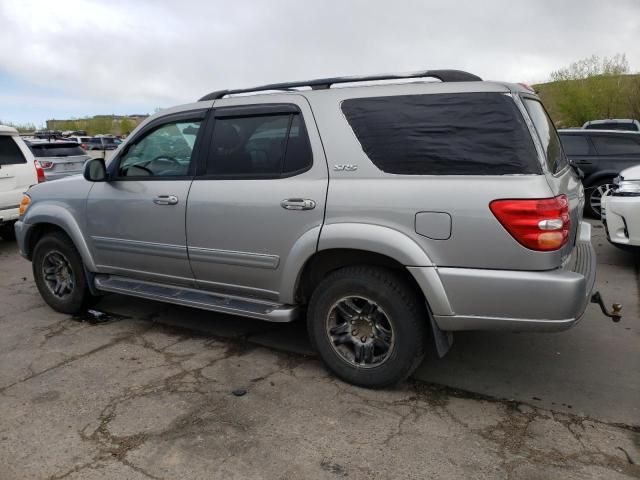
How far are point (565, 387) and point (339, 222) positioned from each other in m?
1.81

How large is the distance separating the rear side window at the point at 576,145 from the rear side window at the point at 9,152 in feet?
30.5

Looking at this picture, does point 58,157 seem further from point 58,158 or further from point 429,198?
point 429,198

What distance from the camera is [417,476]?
2.63 m

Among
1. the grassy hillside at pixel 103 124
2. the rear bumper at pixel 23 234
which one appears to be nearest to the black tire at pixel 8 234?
Result: the rear bumper at pixel 23 234

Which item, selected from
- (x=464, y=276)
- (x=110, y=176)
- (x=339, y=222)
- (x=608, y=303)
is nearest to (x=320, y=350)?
(x=339, y=222)

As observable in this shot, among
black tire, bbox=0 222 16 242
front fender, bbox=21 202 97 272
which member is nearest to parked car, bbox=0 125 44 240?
black tire, bbox=0 222 16 242

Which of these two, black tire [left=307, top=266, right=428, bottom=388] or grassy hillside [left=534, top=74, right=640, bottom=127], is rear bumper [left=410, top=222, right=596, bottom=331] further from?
grassy hillside [left=534, top=74, right=640, bottom=127]

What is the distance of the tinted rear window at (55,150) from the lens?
36.9 ft

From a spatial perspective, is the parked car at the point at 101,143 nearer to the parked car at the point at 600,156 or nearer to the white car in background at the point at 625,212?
the parked car at the point at 600,156

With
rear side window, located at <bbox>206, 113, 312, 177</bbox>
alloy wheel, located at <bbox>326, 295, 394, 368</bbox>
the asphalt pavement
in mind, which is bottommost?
the asphalt pavement

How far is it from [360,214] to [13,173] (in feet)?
21.7

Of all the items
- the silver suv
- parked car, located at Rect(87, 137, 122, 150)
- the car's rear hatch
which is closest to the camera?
the silver suv

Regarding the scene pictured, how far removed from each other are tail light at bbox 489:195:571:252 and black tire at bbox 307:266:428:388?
28.6 inches

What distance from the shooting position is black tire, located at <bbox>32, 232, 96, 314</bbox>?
16.0 ft
